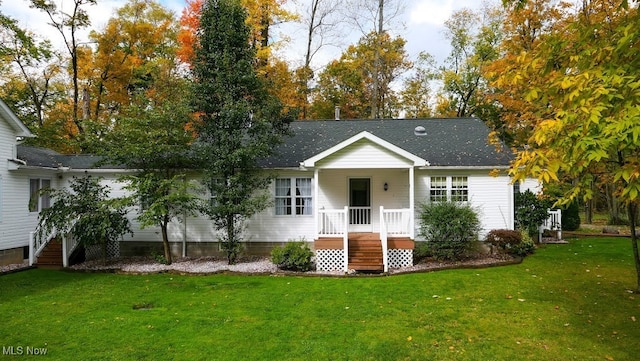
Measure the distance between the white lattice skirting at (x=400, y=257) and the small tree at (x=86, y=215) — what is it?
9238 mm

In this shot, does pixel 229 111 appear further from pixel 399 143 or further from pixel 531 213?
pixel 531 213

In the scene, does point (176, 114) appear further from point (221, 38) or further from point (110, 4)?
point (110, 4)

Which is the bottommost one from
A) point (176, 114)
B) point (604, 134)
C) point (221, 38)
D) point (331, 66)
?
point (604, 134)

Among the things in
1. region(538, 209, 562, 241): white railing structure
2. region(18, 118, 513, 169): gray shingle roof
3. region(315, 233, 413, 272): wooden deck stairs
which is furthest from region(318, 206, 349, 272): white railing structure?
region(538, 209, 562, 241): white railing structure

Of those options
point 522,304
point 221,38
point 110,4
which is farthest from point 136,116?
point 110,4

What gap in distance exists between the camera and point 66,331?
6633 millimetres

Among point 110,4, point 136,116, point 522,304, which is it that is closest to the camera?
point 522,304

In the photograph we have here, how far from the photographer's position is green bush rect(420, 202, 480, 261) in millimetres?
11734

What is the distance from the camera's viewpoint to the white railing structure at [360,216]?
554 inches

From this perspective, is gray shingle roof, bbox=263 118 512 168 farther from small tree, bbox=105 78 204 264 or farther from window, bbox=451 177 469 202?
small tree, bbox=105 78 204 264

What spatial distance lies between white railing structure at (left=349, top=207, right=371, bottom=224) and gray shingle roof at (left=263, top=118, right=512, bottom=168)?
9.74ft

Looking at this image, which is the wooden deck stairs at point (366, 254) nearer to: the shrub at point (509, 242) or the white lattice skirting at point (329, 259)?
the white lattice skirting at point (329, 259)

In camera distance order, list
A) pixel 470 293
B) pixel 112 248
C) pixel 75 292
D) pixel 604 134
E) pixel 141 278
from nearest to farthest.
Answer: pixel 604 134
pixel 470 293
pixel 75 292
pixel 141 278
pixel 112 248

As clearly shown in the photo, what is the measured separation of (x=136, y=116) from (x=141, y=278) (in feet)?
20.0
